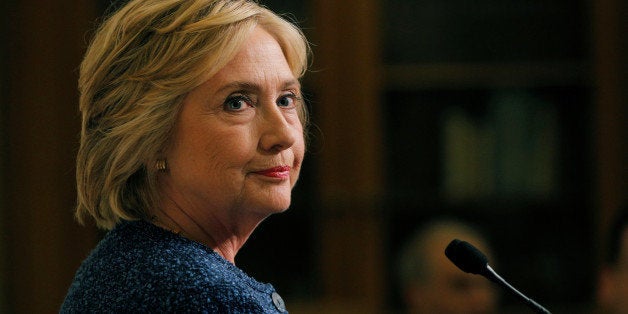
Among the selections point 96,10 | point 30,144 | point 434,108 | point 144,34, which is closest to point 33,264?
point 30,144

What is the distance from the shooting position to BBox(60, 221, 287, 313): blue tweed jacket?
96cm

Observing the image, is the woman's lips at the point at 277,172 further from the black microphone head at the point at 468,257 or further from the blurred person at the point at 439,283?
the blurred person at the point at 439,283

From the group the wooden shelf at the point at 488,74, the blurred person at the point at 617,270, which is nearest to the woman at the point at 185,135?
the blurred person at the point at 617,270

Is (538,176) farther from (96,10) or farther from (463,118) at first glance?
(96,10)

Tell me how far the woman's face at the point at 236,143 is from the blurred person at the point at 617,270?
1.55m

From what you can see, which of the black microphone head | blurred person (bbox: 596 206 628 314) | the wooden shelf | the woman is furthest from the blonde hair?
the wooden shelf

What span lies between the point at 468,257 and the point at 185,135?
0.41 metres

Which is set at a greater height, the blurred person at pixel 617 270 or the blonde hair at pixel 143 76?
the blonde hair at pixel 143 76

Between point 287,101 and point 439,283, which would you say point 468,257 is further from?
point 439,283

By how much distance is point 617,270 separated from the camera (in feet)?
7.95

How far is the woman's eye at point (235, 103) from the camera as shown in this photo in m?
1.07

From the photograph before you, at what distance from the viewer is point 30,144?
A: 322 centimetres

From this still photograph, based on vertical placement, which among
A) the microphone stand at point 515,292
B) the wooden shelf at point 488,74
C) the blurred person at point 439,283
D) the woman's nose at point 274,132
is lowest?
the blurred person at point 439,283

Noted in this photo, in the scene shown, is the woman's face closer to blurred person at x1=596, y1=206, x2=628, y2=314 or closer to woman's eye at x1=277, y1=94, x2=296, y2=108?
woman's eye at x1=277, y1=94, x2=296, y2=108
